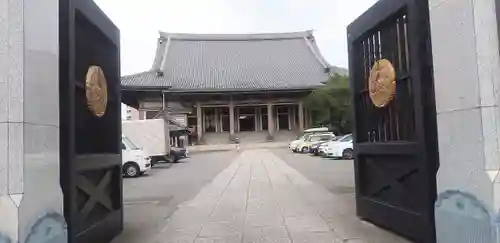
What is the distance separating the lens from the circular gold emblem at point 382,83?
19.1ft

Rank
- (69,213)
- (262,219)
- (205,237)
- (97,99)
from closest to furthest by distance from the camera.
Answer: (69,213), (97,99), (205,237), (262,219)

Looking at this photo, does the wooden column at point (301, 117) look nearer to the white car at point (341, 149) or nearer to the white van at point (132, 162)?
the white car at point (341, 149)

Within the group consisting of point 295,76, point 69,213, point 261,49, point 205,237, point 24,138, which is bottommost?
point 205,237

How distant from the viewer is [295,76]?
144 ft

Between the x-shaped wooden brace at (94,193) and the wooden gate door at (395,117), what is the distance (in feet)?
12.0

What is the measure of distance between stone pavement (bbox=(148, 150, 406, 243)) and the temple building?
30783 millimetres

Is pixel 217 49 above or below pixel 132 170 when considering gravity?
above

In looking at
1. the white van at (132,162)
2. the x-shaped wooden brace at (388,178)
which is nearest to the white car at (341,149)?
the white van at (132,162)

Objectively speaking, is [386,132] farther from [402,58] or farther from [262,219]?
[262,219]

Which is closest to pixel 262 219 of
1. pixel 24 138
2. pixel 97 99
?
pixel 97 99

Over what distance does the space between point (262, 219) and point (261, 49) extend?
41224mm

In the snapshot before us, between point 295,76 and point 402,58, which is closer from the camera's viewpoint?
point 402,58

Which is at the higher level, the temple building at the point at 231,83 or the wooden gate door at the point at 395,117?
the temple building at the point at 231,83

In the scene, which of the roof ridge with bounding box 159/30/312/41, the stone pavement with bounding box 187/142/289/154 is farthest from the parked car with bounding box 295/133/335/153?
the roof ridge with bounding box 159/30/312/41
